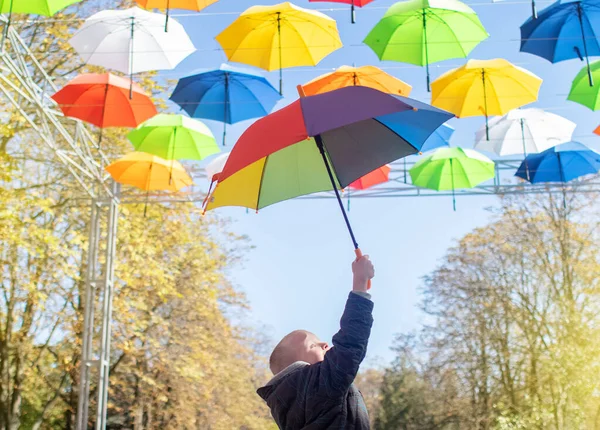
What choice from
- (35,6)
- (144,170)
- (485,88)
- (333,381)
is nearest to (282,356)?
(333,381)

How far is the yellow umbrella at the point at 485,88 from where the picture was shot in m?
7.53

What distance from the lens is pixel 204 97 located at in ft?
26.7

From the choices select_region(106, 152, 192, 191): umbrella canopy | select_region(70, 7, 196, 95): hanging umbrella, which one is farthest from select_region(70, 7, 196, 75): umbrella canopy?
select_region(106, 152, 192, 191): umbrella canopy

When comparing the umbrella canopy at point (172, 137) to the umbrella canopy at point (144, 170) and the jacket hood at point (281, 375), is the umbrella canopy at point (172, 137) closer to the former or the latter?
the umbrella canopy at point (144, 170)

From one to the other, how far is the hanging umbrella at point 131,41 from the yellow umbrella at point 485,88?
277 cm

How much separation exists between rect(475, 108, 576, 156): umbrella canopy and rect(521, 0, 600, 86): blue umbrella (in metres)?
1.67

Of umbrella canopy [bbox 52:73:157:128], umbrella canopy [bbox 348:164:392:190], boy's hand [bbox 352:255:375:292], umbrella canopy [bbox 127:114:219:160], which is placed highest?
umbrella canopy [bbox 52:73:157:128]

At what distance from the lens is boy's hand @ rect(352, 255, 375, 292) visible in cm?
185

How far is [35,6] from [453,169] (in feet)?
17.8

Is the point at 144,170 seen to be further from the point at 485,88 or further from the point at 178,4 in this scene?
the point at 485,88

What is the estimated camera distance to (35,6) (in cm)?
643

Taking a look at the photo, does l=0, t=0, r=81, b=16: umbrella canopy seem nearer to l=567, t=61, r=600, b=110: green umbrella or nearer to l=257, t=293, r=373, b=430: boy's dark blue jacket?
l=567, t=61, r=600, b=110: green umbrella

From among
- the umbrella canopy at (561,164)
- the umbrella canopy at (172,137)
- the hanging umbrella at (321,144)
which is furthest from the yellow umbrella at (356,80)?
the hanging umbrella at (321,144)

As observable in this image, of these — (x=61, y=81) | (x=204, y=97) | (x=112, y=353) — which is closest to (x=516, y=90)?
(x=204, y=97)
